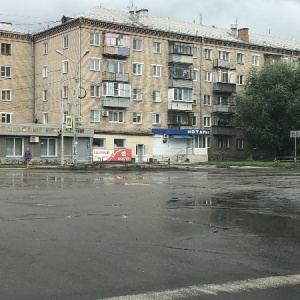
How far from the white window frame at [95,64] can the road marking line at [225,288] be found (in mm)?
54106

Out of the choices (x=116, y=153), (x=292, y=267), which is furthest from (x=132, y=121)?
(x=292, y=267)

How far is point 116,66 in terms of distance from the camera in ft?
198

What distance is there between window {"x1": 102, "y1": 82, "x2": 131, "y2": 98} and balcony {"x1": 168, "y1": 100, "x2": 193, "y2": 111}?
612 cm

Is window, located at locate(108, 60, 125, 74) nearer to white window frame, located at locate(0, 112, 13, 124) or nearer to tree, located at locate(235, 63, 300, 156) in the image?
white window frame, located at locate(0, 112, 13, 124)

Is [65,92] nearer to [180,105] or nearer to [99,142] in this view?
[99,142]

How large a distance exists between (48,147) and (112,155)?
713 centimetres

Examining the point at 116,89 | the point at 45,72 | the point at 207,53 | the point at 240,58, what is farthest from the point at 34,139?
the point at 240,58

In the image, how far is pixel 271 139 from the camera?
61344 mm

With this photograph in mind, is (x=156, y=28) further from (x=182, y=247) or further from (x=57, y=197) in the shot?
(x=182, y=247)

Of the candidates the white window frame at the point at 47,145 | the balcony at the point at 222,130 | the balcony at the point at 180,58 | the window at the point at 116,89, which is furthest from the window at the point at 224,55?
the white window frame at the point at 47,145

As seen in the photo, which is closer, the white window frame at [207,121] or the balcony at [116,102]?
the balcony at [116,102]

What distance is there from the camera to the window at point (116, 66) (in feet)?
196

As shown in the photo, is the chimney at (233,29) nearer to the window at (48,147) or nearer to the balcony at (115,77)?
the balcony at (115,77)

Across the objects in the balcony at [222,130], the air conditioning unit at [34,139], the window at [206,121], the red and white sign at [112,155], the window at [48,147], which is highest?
the window at [206,121]
